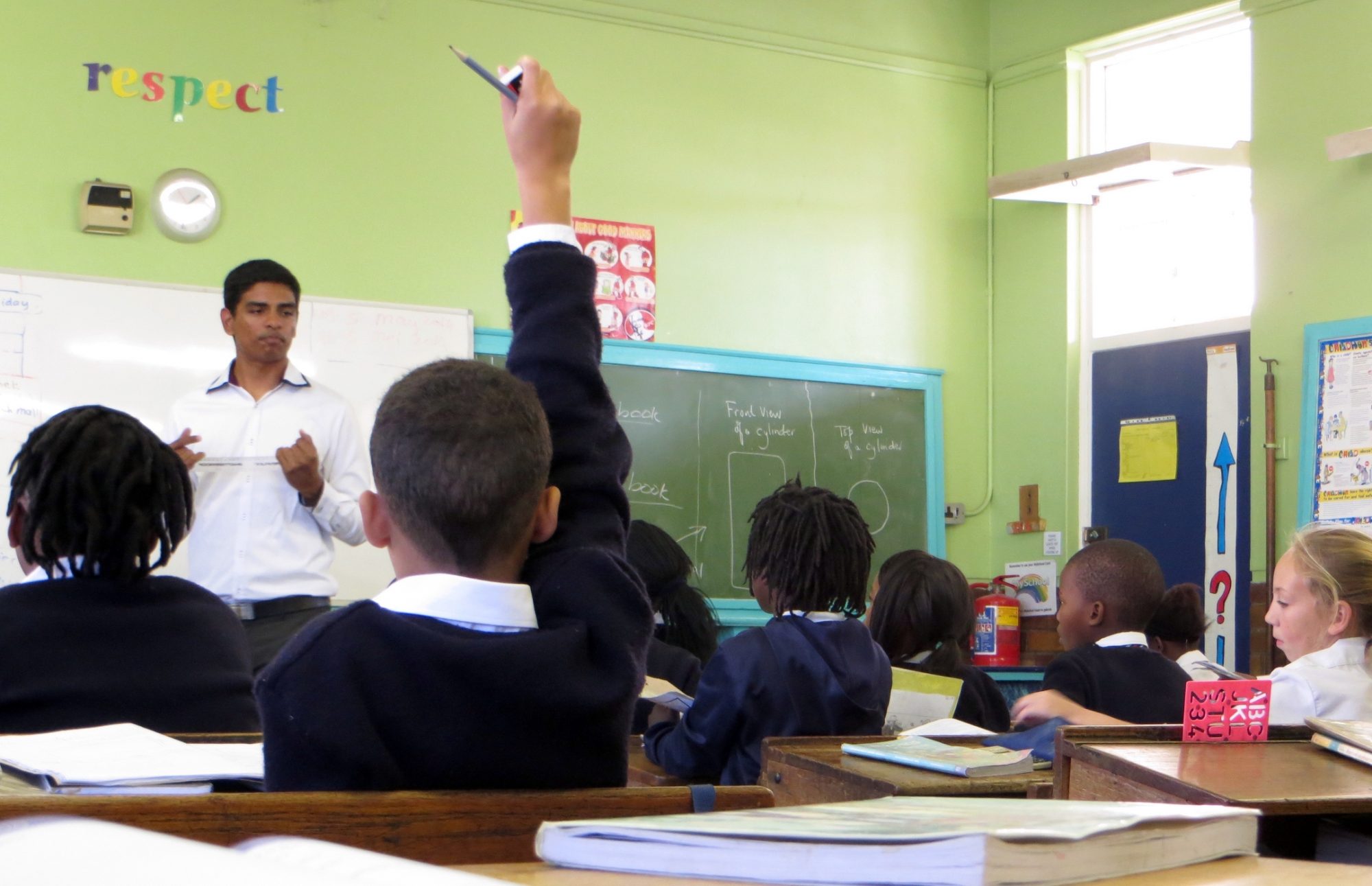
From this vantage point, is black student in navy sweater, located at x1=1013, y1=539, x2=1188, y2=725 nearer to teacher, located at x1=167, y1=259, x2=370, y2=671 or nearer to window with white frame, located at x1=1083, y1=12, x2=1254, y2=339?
teacher, located at x1=167, y1=259, x2=370, y2=671

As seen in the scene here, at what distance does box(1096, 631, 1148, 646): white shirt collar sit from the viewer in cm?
297

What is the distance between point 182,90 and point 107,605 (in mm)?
3304

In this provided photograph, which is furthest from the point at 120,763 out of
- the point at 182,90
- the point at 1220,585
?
the point at 1220,585

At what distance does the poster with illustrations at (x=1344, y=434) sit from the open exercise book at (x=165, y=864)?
4890 millimetres

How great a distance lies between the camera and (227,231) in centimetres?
464

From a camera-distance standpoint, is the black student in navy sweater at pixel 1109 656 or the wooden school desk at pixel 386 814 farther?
the black student in navy sweater at pixel 1109 656

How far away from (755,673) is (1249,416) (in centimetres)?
344

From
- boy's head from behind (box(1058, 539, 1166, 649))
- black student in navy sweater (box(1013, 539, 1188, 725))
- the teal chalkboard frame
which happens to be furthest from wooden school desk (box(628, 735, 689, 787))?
the teal chalkboard frame

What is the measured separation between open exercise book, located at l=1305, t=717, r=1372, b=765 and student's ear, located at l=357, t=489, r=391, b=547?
968 mm

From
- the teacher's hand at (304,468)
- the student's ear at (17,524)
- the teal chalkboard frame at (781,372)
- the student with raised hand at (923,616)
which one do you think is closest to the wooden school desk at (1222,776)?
the student's ear at (17,524)

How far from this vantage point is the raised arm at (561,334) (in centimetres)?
126

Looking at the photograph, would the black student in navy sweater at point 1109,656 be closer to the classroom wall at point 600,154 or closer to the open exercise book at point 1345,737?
the open exercise book at point 1345,737

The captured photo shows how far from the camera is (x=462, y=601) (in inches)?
42.5

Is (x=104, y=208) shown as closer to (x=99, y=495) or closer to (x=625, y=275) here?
(x=625, y=275)
